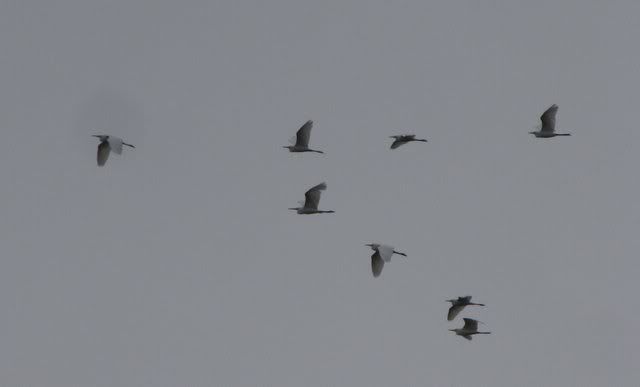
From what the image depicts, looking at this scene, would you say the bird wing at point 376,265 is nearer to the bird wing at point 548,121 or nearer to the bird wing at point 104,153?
the bird wing at point 548,121

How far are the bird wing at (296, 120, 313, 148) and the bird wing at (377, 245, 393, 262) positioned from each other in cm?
754

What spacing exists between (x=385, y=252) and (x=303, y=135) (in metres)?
8.41

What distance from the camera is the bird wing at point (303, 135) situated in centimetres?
9194

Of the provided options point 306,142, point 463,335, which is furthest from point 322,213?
point 463,335

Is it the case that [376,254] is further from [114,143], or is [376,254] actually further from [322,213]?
[114,143]

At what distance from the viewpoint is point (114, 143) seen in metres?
87.3

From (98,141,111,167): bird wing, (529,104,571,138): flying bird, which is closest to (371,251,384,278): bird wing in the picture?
(529,104,571,138): flying bird

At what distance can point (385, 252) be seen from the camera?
8881 cm

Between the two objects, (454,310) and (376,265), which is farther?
(454,310)

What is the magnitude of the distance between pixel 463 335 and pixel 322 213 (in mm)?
10576

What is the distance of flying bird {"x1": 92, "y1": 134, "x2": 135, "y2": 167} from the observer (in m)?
87.1

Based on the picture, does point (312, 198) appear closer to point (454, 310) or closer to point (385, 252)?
point (385, 252)

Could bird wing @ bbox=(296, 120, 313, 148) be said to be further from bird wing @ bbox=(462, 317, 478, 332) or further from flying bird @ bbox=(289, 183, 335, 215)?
bird wing @ bbox=(462, 317, 478, 332)

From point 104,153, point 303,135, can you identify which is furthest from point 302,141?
point 104,153
